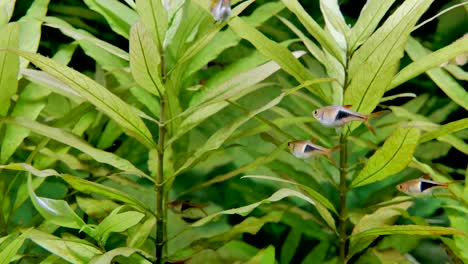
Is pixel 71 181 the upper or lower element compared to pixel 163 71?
lower

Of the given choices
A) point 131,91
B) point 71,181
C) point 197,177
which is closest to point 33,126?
point 71,181

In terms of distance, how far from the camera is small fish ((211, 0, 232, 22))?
1.32 m

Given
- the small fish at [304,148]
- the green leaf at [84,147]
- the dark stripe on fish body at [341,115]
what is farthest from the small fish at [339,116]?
the green leaf at [84,147]

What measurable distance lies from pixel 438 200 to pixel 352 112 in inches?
35.1

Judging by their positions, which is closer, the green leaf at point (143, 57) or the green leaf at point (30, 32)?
the green leaf at point (143, 57)

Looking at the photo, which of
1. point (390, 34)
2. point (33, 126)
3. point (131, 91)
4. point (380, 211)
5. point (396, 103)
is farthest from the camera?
point (396, 103)

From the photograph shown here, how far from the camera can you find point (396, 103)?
7.77ft

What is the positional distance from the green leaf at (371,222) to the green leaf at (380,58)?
324 mm

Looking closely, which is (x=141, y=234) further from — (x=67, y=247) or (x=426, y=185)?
(x=426, y=185)

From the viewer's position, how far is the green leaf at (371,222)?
157cm

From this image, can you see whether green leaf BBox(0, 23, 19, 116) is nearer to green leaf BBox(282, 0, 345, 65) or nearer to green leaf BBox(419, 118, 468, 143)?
green leaf BBox(282, 0, 345, 65)

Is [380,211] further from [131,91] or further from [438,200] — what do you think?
[131,91]

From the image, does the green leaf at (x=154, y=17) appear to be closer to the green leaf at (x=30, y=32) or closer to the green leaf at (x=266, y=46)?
the green leaf at (x=266, y=46)

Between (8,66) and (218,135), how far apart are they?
23.3 inches
